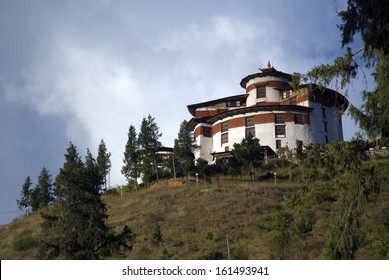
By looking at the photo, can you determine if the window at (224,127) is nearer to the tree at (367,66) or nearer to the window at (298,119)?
the window at (298,119)

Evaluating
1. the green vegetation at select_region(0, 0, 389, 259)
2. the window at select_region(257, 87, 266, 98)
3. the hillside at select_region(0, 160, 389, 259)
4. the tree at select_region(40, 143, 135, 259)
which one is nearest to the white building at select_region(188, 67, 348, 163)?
the window at select_region(257, 87, 266, 98)

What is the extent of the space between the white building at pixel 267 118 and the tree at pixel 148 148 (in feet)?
33.1

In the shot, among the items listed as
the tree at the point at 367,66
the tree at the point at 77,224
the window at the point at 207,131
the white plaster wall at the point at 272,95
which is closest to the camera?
the tree at the point at 367,66

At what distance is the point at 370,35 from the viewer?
1465cm

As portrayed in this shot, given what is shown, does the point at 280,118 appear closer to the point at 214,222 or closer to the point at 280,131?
the point at 280,131

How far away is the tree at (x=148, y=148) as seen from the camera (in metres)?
60.0

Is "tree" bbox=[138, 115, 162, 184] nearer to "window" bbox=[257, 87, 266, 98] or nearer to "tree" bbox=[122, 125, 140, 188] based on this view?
"tree" bbox=[122, 125, 140, 188]

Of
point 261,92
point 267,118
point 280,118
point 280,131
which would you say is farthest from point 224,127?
point 280,131

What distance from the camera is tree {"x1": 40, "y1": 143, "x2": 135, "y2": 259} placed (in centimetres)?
2186

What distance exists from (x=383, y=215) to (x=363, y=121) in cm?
2326

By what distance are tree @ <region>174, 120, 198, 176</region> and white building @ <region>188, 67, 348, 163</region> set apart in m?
→ 5.02

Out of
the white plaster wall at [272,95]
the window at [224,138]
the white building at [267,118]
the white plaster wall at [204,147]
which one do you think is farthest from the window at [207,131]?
the white plaster wall at [272,95]
